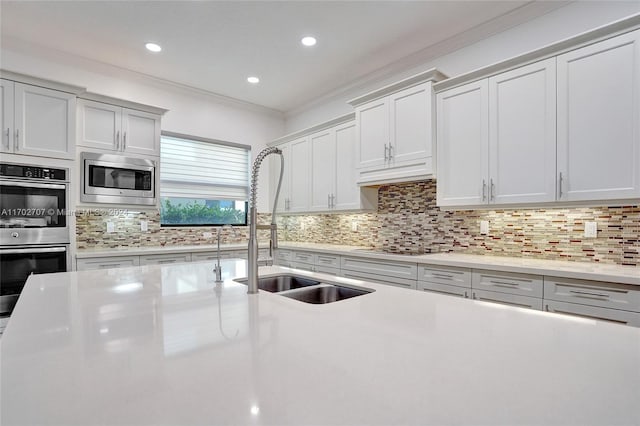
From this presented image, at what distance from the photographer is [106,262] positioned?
3273 millimetres

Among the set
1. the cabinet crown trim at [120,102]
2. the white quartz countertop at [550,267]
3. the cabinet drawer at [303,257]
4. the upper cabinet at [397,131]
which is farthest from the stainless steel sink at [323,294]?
the cabinet crown trim at [120,102]

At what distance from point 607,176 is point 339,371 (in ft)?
7.56

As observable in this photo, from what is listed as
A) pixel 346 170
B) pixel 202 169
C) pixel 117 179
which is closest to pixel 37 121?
pixel 117 179

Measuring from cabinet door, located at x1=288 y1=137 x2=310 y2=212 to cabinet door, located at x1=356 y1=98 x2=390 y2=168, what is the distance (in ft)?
3.47

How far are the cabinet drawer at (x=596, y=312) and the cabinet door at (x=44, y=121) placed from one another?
13.2 feet

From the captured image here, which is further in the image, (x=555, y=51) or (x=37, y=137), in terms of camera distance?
(x=37, y=137)

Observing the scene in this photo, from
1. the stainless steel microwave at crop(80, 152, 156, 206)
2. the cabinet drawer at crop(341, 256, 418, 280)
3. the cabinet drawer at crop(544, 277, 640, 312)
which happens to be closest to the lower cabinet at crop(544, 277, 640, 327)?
the cabinet drawer at crop(544, 277, 640, 312)

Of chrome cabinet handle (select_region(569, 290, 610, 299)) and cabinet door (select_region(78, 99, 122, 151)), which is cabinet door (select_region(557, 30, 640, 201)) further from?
cabinet door (select_region(78, 99, 122, 151))

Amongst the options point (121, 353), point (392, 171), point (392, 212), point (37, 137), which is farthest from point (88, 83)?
Answer: point (121, 353)

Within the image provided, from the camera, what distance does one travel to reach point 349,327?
948mm

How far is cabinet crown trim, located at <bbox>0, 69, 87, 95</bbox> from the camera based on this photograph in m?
2.84

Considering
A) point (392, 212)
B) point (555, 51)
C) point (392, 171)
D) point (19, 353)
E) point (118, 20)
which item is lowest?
point (19, 353)

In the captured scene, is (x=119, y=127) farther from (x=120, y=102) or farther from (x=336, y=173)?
(x=336, y=173)

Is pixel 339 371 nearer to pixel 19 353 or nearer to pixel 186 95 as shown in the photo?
pixel 19 353
